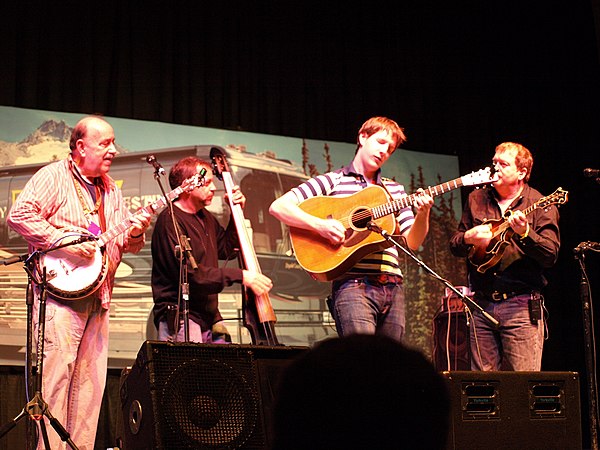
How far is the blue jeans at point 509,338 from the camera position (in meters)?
4.40

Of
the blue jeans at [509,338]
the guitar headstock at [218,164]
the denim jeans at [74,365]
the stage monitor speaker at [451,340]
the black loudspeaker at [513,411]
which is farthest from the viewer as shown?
the stage monitor speaker at [451,340]

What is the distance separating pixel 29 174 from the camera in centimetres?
584

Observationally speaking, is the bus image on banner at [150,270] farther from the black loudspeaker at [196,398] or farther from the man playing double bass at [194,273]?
the black loudspeaker at [196,398]

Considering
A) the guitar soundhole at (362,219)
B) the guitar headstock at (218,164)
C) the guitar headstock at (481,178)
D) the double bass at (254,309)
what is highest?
the guitar headstock at (218,164)

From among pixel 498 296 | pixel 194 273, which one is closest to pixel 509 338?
pixel 498 296

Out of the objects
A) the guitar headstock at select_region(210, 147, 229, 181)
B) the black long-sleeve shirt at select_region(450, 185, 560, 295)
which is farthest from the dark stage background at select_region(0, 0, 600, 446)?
the black long-sleeve shirt at select_region(450, 185, 560, 295)

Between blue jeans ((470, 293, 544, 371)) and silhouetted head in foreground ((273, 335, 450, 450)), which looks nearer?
silhouetted head in foreground ((273, 335, 450, 450))

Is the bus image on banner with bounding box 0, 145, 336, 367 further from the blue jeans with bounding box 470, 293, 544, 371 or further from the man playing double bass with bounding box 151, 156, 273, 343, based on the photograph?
the blue jeans with bounding box 470, 293, 544, 371

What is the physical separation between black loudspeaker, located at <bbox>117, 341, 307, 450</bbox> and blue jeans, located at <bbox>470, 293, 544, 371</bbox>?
179cm

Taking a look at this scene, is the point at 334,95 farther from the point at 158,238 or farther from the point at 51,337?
the point at 51,337

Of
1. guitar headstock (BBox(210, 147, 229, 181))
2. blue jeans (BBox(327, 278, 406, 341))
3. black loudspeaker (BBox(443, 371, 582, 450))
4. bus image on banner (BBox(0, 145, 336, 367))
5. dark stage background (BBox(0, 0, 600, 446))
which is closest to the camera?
black loudspeaker (BBox(443, 371, 582, 450))

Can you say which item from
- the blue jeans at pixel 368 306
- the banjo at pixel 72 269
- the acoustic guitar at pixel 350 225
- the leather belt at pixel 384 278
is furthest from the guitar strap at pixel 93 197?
the leather belt at pixel 384 278

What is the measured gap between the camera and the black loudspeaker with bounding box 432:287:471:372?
582cm

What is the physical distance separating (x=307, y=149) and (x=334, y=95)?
0.89 metres
